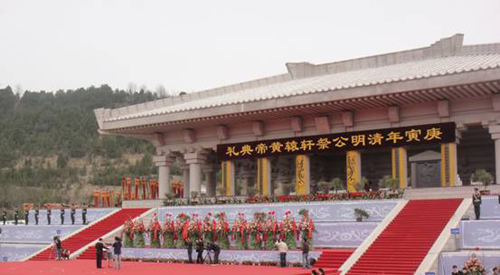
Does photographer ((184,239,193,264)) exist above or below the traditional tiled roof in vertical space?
below

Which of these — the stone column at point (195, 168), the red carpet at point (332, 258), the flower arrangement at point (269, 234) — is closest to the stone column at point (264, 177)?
the stone column at point (195, 168)

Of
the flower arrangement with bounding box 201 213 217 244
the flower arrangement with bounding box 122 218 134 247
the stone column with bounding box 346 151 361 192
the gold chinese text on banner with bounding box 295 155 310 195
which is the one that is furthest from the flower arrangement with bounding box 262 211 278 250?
the gold chinese text on banner with bounding box 295 155 310 195

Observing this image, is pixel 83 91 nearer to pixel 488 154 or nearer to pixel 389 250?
pixel 488 154

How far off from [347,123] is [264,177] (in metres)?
5.21

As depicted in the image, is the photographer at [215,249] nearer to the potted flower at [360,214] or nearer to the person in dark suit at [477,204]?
the potted flower at [360,214]

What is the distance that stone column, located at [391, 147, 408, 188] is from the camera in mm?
28391

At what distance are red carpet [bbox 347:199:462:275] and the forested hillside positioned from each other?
41683 millimetres

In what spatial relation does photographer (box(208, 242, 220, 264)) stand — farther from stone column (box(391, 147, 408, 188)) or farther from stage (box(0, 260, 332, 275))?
stone column (box(391, 147, 408, 188))

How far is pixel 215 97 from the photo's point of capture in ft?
124

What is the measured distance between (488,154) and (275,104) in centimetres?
1059

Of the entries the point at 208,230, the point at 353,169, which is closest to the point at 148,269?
the point at 208,230

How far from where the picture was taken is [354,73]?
34469mm

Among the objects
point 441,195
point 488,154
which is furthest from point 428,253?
point 488,154

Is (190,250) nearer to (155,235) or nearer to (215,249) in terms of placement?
(215,249)
